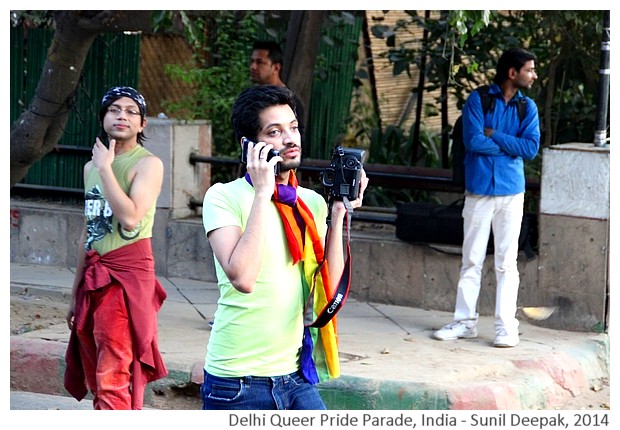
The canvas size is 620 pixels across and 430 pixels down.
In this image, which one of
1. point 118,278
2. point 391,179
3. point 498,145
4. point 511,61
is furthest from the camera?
point 391,179

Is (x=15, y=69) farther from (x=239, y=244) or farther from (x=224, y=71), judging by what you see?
(x=239, y=244)

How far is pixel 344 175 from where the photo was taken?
4.00 meters

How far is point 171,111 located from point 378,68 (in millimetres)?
3733

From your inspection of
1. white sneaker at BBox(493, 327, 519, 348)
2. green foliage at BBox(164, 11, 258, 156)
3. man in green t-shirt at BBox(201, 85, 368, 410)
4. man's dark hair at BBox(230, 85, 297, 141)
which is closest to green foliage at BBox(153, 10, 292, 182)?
green foliage at BBox(164, 11, 258, 156)

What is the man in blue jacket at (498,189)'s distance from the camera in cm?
776

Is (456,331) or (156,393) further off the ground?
(456,331)

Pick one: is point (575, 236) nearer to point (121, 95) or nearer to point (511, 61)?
point (511, 61)

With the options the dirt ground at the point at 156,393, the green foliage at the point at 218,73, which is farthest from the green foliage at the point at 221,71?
the dirt ground at the point at 156,393

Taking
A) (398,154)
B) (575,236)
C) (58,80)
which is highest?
(58,80)

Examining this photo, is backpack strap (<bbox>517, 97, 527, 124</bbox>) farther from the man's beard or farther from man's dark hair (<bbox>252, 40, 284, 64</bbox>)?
the man's beard

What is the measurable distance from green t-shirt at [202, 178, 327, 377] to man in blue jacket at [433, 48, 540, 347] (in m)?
4.05

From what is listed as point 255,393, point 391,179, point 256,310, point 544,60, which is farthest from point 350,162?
point 544,60

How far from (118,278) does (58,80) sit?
268 cm

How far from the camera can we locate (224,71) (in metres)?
11.8
